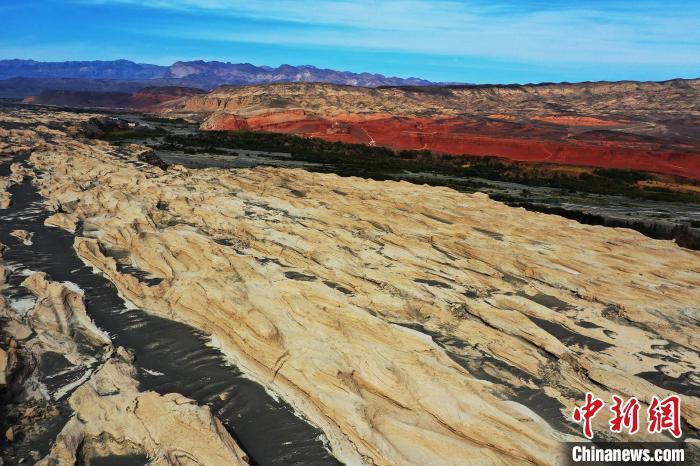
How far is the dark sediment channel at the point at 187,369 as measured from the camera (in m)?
9.24

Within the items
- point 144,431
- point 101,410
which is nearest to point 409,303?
point 144,431

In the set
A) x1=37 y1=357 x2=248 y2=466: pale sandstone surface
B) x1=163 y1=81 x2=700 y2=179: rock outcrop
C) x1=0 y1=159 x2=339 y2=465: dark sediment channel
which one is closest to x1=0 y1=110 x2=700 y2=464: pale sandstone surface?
x1=0 y1=159 x2=339 y2=465: dark sediment channel

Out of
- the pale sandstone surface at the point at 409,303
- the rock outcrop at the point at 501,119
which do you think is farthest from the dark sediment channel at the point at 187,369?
the rock outcrop at the point at 501,119

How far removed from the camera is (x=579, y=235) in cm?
2138

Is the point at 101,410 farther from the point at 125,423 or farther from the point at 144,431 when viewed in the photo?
the point at 144,431

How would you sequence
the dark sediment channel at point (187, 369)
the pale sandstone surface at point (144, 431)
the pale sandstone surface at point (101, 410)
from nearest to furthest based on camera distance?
1. the pale sandstone surface at point (144, 431)
2. the pale sandstone surface at point (101, 410)
3. the dark sediment channel at point (187, 369)

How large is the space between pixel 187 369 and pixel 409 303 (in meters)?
5.57

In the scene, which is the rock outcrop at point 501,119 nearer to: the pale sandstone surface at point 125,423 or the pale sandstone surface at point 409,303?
the pale sandstone surface at point 409,303

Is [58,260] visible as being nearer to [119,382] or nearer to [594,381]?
[119,382]

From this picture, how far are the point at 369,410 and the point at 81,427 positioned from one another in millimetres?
5118

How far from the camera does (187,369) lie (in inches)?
447

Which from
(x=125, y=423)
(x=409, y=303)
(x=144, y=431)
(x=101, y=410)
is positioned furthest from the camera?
(x=409, y=303)

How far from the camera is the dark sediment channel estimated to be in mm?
9244

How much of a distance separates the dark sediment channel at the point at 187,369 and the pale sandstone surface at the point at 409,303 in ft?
1.23
